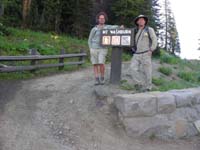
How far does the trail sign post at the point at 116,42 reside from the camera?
382 inches

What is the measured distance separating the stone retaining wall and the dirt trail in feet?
0.62

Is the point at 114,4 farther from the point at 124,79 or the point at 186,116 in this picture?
the point at 186,116

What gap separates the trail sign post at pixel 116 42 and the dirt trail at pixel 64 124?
0.43 m

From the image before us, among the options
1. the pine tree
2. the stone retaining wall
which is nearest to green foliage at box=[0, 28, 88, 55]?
the stone retaining wall

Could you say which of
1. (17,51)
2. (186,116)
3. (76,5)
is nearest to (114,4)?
(76,5)

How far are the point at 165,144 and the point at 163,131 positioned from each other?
1.14ft

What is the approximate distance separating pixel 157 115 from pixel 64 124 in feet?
6.47

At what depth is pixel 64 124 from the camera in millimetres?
8234

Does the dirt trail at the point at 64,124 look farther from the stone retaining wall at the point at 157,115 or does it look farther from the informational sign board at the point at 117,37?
the informational sign board at the point at 117,37

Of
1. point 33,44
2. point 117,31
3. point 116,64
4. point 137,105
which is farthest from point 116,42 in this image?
point 33,44

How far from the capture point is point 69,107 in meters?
9.11

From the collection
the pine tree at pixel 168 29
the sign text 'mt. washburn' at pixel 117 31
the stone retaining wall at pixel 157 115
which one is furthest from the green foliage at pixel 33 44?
the pine tree at pixel 168 29

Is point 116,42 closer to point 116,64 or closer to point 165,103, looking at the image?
point 116,64

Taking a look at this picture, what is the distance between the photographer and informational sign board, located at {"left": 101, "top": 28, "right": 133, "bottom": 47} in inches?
381
